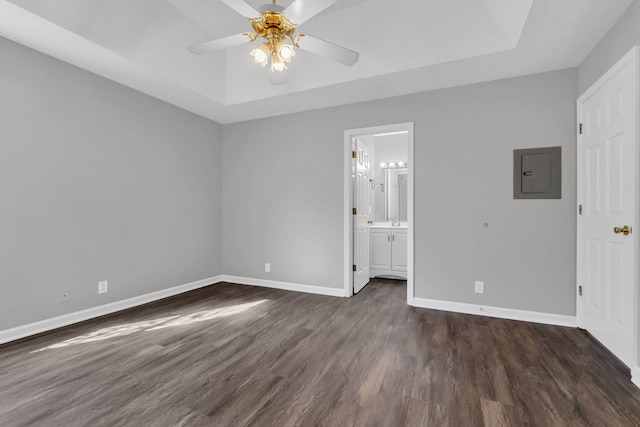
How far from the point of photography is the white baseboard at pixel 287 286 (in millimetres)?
4043

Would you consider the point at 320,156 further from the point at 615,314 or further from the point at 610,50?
the point at 615,314

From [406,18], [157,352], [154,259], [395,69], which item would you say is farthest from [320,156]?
[157,352]

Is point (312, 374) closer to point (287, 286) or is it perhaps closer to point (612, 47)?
point (287, 286)

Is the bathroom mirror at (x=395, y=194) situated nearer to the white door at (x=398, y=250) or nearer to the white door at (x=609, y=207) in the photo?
the white door at (x=398, y=250)

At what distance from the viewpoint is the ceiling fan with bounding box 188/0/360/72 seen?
6.13 ft

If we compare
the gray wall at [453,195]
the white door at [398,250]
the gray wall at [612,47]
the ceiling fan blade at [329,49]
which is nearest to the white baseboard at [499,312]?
the gray wall at [453,195]

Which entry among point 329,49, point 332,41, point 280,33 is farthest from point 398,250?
point 280,33

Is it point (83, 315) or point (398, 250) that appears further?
point (398, 250)

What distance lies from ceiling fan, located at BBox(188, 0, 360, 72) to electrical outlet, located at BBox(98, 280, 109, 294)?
264cm

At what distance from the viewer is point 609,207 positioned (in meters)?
2.37

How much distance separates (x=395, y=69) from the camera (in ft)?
9.95

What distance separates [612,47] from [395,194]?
360 cm

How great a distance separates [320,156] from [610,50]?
297 centimetres

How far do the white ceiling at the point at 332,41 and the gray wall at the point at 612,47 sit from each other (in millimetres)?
67
